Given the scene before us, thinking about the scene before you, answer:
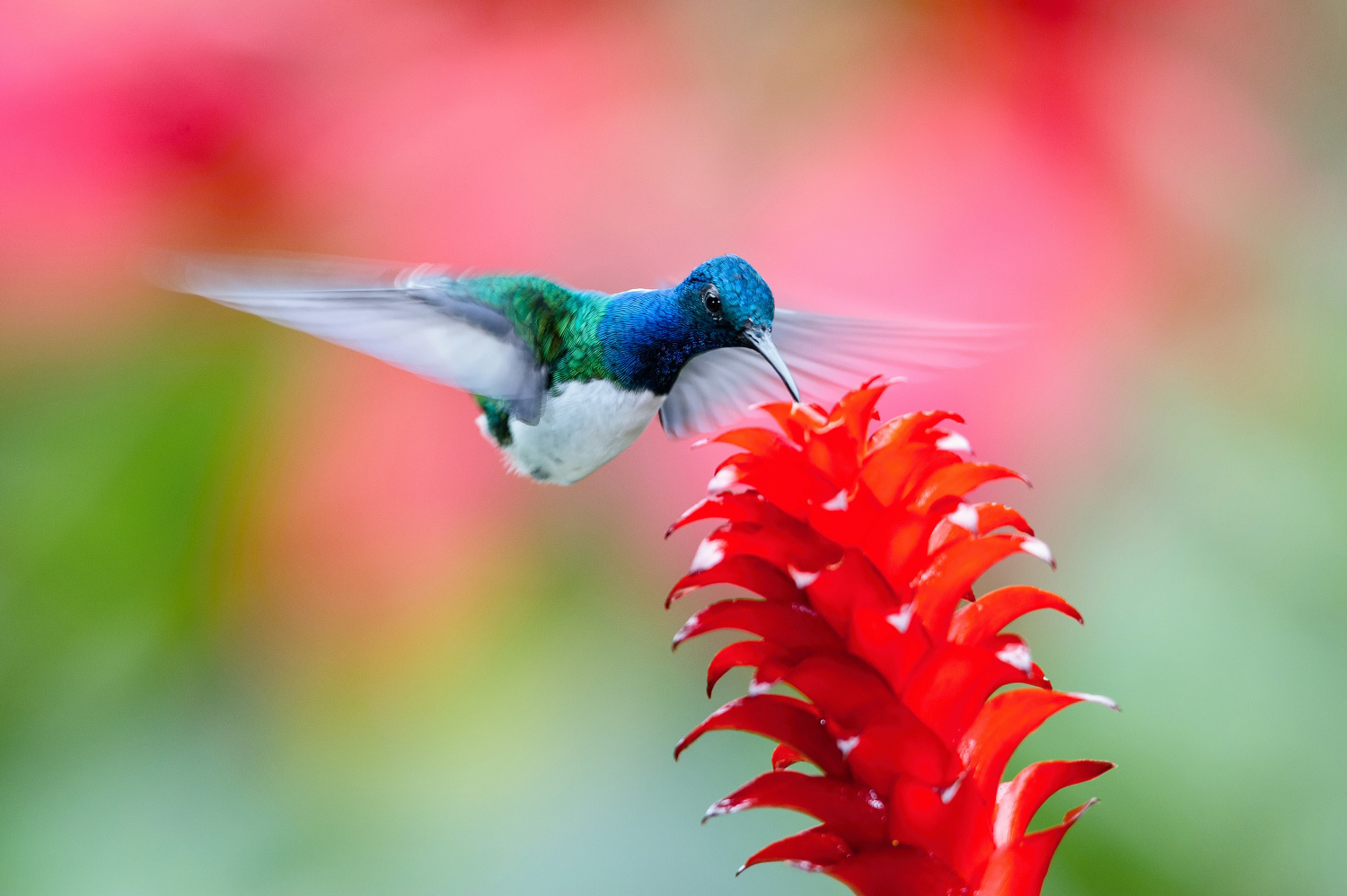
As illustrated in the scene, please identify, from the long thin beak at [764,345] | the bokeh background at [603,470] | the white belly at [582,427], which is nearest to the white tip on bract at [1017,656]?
the long thin beak at [764,345]

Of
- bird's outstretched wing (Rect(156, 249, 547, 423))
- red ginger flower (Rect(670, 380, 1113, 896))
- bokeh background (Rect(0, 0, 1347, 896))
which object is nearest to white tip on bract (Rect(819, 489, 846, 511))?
red ginger flower (Rect(670, 380, 1113, 896))

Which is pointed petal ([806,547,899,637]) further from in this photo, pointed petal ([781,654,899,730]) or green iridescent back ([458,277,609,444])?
green iridescent back ([458,277,609,444])

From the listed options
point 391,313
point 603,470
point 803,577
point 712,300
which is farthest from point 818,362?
point 603,470

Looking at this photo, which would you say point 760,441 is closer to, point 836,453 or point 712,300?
point 836,453

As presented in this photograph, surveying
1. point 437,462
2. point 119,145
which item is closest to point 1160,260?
point 437,462

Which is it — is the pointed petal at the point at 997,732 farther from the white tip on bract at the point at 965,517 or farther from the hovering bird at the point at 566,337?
the hovering bird at the point at 566,337

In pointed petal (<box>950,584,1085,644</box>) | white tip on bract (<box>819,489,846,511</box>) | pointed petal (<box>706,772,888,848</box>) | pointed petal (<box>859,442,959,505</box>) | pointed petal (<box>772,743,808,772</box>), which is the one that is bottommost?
pointed petal (<box>706,772,888,848</box>)
